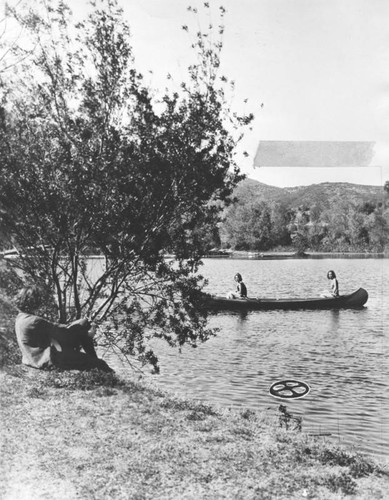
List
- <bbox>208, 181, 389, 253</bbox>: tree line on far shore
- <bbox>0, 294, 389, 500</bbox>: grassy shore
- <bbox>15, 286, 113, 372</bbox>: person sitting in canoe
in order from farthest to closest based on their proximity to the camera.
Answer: <bbox>208, 181, 389, 253</bbox>: tree line on far shore, <bbox>15, 286, 113, 372</bbox>: person sitting in canoe, <bbox>0, 294, 389, 500</bbox>: grassy shore

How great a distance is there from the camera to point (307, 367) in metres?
16.9

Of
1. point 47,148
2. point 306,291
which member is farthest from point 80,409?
point 306,291

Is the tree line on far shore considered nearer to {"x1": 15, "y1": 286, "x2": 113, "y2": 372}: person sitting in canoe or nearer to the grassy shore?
{"x1": 15, "y1": 286, "x2": 113, "y2": 372}: person sitting in canoe

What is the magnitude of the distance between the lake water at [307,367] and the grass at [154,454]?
2929 mm

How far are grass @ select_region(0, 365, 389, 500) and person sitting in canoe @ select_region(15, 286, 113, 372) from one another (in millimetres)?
822

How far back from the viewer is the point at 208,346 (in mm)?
19891

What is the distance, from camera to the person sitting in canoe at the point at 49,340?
360 inches

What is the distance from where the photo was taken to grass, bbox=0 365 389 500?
5.20 meters

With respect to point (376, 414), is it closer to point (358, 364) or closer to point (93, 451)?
point (358, 364)

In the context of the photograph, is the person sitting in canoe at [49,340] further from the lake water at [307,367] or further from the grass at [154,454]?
the lake water at [307,367]

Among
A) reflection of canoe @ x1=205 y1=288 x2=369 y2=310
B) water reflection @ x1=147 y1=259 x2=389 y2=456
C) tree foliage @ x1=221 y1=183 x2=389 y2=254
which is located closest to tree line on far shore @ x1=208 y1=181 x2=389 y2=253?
tree foliage @ x1=221 y1=183 x2=389 y2=254

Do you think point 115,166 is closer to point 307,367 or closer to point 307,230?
point 307,367

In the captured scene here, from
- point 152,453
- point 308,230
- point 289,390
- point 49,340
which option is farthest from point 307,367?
point 308,230

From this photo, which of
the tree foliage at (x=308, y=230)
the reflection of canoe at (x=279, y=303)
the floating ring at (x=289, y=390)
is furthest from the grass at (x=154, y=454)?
the tree foliage at (x=308, y=230)
